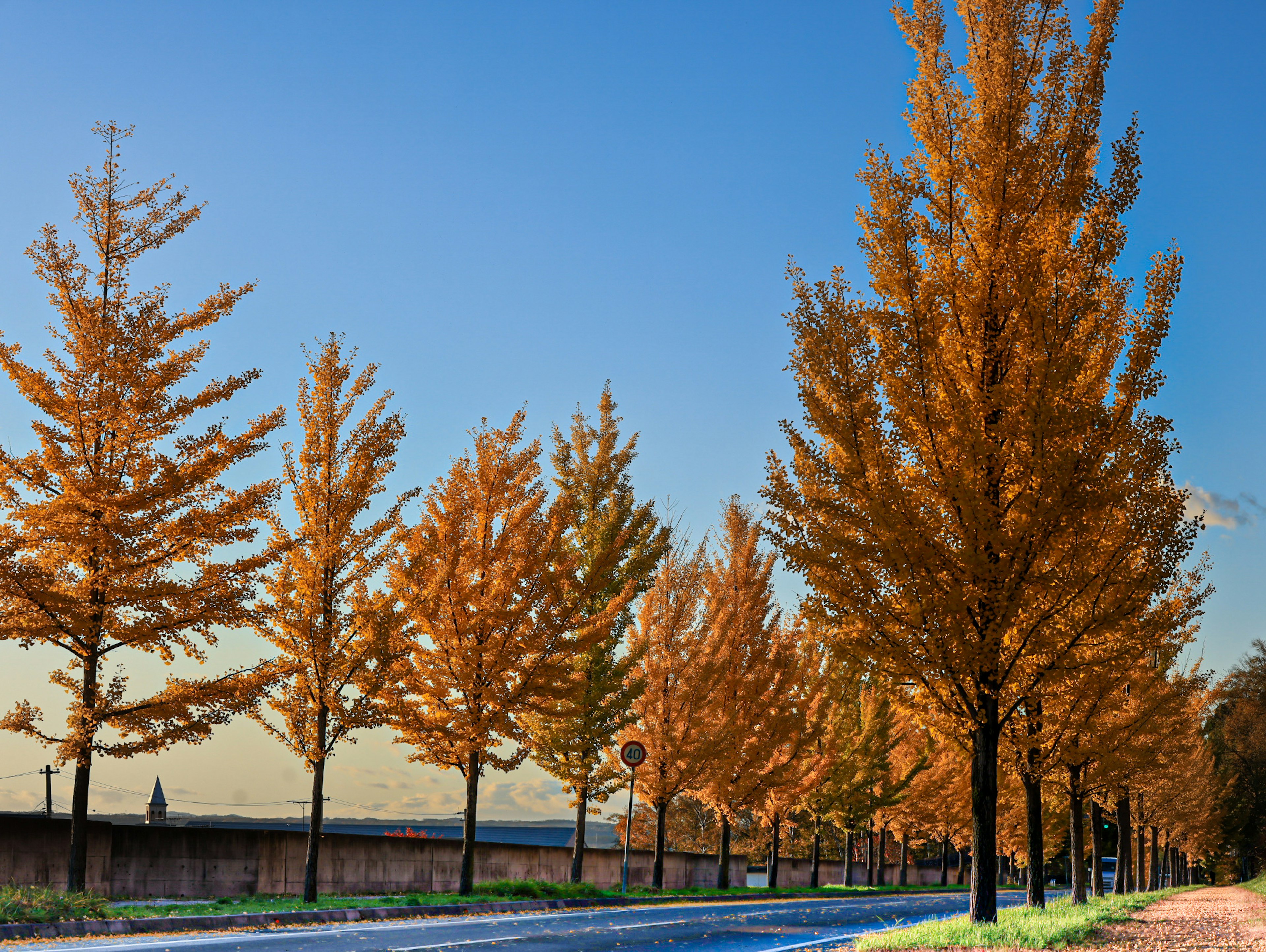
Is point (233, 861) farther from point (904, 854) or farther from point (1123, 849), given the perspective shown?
point (904, 854)

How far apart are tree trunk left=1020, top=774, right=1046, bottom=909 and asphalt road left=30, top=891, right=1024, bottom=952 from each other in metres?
2.54

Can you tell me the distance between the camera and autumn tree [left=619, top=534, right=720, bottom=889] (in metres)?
29.3

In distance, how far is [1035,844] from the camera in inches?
761

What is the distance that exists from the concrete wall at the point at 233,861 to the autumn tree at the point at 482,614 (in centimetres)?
155

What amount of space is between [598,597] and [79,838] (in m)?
16.2

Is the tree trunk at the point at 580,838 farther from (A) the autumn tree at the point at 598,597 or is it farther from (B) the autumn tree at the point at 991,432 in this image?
(B) the autumn tree at the point at 991,432

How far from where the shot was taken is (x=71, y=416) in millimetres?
16359

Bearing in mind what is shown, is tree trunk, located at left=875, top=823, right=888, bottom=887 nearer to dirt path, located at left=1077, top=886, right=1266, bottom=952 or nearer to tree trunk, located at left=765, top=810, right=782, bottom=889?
tree trunk, located at left=765, top=810, right=782, bottom=889

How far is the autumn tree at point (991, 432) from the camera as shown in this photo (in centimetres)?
1152

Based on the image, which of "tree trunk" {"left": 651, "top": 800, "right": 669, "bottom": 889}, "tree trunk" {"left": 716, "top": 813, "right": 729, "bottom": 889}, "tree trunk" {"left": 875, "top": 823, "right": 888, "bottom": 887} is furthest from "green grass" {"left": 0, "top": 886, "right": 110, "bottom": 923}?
"tree trunk" {"left": 875, "top": 823, "right": 888, "bottom": 887}

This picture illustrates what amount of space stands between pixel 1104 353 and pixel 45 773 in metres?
47.3

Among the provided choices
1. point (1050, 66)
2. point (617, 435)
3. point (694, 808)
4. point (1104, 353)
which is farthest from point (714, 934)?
point (694, 808)

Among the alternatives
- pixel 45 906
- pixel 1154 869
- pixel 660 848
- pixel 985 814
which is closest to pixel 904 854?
pixel 1154 869

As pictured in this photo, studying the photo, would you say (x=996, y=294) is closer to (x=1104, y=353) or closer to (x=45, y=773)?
(x=1104, y=353)
